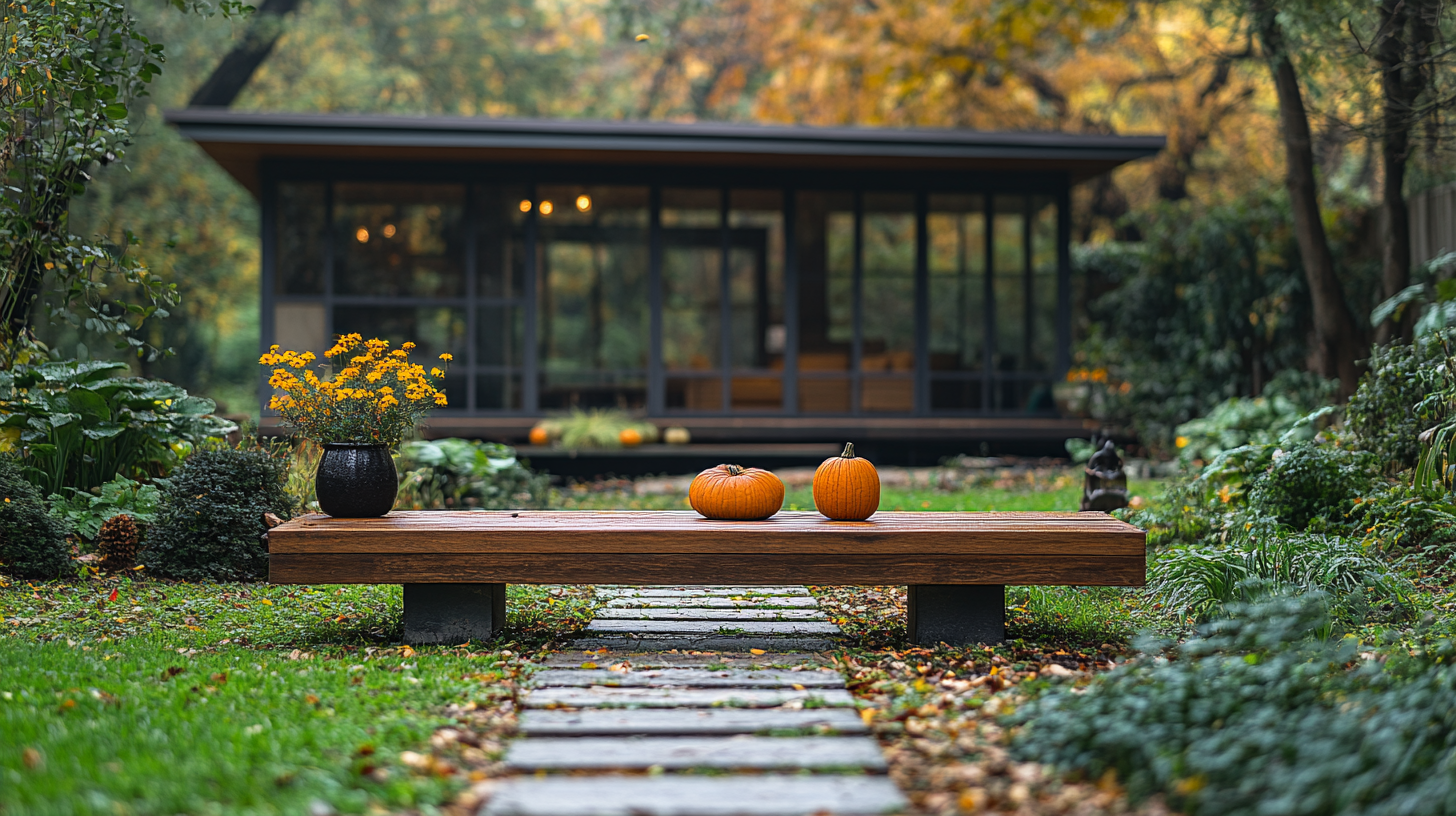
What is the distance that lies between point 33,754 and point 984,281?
9.78m

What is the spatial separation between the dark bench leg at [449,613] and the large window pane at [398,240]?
7.02 m

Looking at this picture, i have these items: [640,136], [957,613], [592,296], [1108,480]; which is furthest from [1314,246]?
[957,613]

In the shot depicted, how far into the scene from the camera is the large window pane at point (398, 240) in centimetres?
1059

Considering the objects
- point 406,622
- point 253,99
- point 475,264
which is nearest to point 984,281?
point 475,264

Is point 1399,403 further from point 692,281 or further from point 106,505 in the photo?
point 106,505

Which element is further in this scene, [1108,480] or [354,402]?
[1108,480]

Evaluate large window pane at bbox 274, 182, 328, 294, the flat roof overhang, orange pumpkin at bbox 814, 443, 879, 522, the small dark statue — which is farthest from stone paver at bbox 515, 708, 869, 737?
large window pane at bbox 274, 182, 328, 294

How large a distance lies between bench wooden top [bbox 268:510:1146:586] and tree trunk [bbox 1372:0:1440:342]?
459cm

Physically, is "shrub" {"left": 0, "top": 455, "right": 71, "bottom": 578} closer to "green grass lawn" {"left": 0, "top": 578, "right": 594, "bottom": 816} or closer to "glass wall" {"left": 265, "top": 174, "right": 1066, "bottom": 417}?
"green grass lawn" {"left": 0, "top": 578, "right": 594, "bottom": 816}

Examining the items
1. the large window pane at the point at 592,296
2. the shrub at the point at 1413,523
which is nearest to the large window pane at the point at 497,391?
the large window pane at the point at 592,296

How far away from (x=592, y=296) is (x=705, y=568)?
7.48 metres

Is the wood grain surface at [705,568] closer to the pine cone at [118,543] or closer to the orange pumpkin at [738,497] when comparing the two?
the orange pumpkin at [738,497]

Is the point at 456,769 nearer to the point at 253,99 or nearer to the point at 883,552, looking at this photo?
the point at 883,552

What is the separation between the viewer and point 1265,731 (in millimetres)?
2535
